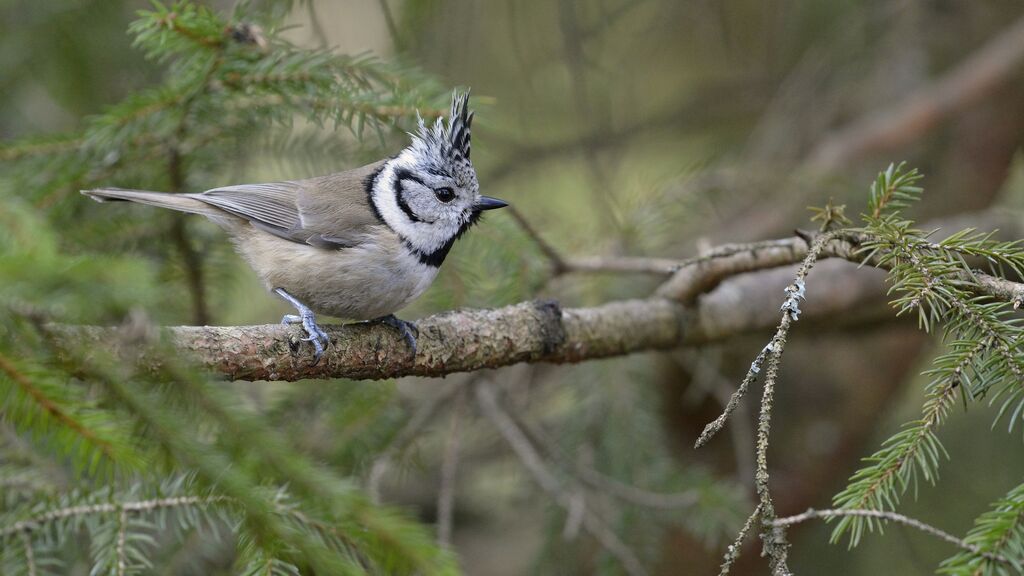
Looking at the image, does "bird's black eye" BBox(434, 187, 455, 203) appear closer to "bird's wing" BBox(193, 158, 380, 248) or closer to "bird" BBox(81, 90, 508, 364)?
"bird" BBox(81, 90, 508, 364)

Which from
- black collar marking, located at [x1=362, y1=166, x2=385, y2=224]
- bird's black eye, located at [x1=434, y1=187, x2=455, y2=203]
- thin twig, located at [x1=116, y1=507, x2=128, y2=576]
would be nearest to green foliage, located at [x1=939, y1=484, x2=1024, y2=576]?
thin twig, located at [x1=116, y1=507, x2=128, y2=576]

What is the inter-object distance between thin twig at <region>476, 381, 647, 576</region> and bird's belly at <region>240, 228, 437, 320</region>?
65 centimetres

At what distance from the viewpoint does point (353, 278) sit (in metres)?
2.75

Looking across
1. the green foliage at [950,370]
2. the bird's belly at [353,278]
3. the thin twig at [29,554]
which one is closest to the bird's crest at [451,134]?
the bird's belly at [353,278]

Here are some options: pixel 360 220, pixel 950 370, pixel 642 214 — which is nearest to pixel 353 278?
pixel 360 220

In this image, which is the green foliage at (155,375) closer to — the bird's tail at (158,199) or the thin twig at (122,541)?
the thin twig at (122,541)

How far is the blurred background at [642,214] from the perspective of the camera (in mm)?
3119

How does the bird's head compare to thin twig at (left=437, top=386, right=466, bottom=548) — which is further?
the bird's head

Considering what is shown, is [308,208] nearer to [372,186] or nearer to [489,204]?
[372,186]

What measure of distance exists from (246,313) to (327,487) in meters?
3.85

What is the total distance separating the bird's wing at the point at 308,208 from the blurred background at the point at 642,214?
0.59ft

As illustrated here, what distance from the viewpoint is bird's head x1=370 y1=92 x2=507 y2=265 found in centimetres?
292

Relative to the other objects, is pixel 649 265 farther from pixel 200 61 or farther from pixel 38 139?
pixel 38 139

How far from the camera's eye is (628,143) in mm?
4801
